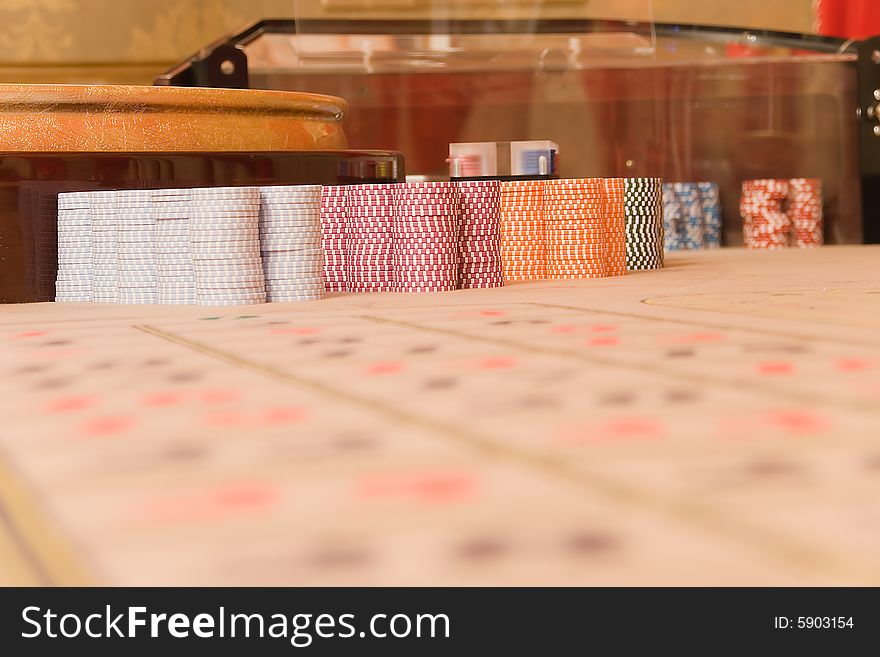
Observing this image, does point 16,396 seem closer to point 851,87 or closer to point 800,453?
point 800,453

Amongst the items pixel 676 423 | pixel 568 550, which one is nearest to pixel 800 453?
pixel 676 423

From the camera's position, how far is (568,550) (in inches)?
21.0

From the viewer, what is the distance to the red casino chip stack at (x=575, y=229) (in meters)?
2.72

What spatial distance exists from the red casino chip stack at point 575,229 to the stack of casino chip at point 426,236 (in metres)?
0.38

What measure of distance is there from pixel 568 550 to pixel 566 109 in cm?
400

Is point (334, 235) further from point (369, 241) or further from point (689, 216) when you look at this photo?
point (689, 216)

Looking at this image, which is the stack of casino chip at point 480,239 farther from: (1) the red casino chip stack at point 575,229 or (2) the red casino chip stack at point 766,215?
(2) the red casino chip stack at point 766,215

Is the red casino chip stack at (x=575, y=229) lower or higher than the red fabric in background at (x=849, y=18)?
lower

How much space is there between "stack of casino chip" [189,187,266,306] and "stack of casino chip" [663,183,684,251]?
93.6 inches

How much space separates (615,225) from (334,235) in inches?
28.6

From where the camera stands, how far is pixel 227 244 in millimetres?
2088

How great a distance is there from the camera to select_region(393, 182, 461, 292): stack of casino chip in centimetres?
236

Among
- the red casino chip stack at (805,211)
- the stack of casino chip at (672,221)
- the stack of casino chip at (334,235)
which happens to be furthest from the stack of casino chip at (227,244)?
the red casino chip stack at (805,211)

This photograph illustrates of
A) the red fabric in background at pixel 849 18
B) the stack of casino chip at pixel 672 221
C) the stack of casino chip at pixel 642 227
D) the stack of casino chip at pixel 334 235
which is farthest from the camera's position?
the red fabric in background at pixel 849 18
